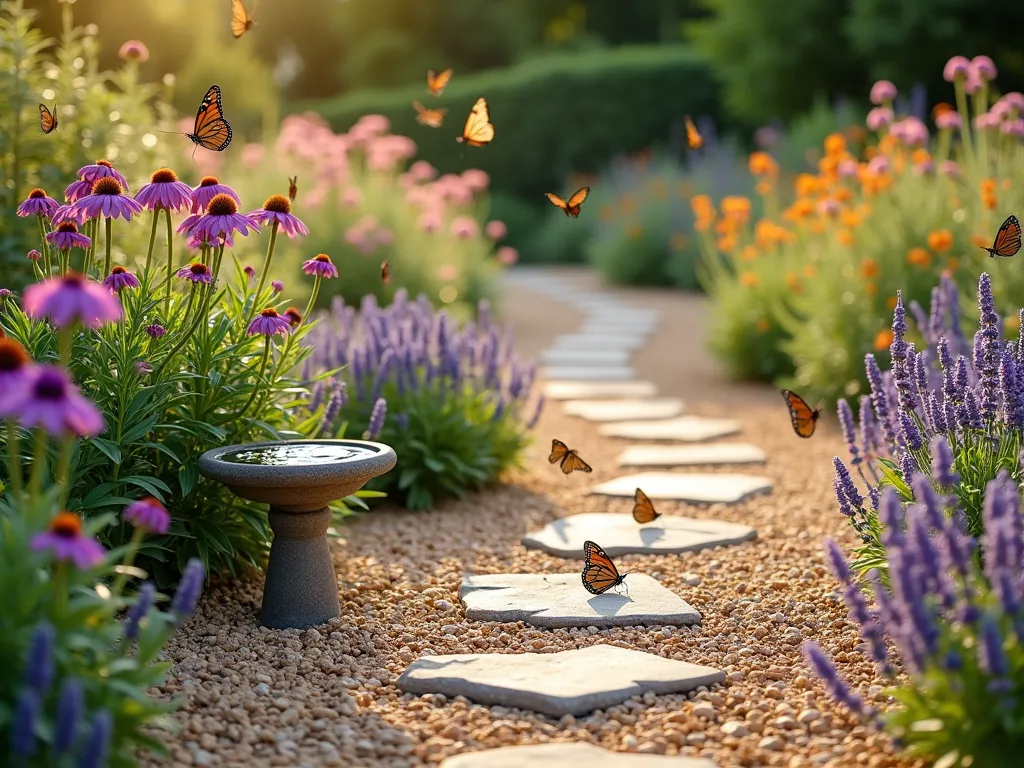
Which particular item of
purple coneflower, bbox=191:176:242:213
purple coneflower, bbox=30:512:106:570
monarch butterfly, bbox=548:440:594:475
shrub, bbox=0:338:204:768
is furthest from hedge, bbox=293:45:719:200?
purple coneflower, bbox=30:512:106:570

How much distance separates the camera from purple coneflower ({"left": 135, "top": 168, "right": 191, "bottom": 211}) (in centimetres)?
287

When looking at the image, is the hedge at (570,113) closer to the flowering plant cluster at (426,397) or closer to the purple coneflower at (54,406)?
the flowering plant cluster at (426,397)

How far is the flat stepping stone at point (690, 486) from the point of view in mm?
4633

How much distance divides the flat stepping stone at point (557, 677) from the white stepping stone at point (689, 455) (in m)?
2.43

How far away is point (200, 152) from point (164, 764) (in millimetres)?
7669

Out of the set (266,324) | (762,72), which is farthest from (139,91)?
(762,72)

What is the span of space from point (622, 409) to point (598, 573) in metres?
3.16

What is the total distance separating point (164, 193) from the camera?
9.43ft

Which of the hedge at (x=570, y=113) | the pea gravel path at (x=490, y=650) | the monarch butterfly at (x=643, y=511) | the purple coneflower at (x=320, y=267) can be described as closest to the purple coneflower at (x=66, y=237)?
the purple coneflower at (x=320, y=267)

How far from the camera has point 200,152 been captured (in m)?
9.18

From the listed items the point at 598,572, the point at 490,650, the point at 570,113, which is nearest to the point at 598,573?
the point at 598,572

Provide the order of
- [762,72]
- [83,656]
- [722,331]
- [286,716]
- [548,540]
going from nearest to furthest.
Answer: [83,656]
[286,716]
[548,540]
[722,331]
[762,72]

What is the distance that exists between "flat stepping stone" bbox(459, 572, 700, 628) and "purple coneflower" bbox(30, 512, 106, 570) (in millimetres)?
1603

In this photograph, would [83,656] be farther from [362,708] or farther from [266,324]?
[266,324]
